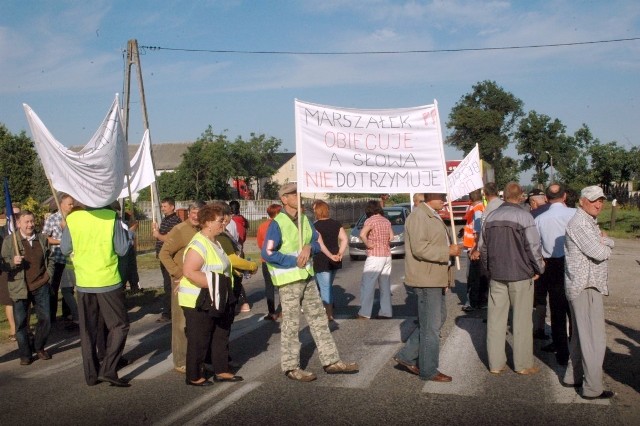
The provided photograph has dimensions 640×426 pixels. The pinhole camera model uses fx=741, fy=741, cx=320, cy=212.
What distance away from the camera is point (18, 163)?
50.1 m

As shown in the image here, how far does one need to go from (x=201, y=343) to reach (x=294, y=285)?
3.44ft

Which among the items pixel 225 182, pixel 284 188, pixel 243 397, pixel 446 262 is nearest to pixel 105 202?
pixel 284 188

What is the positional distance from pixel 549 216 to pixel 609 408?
2.56m

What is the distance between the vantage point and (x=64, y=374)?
795 cm

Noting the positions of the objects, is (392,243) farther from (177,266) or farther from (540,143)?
(540,143)

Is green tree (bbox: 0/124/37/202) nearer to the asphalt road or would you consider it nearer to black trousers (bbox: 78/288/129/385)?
the asphalt road

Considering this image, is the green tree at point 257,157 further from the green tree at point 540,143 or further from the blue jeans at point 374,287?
the blue jeans at point 374,287

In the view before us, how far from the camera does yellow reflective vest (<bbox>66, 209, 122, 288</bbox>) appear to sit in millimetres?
7242

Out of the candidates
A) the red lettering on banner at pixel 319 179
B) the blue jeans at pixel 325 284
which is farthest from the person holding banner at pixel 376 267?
the red lettering on banner at pixel 319 179

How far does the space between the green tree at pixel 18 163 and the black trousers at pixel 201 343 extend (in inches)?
1780

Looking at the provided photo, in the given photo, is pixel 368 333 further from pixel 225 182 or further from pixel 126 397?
pixel 225 182

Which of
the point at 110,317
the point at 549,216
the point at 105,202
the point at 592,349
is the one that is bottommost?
the point at 592,349

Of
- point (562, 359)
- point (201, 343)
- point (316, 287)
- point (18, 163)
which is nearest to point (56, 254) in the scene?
point (201, 343)

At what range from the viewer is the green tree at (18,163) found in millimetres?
49188
